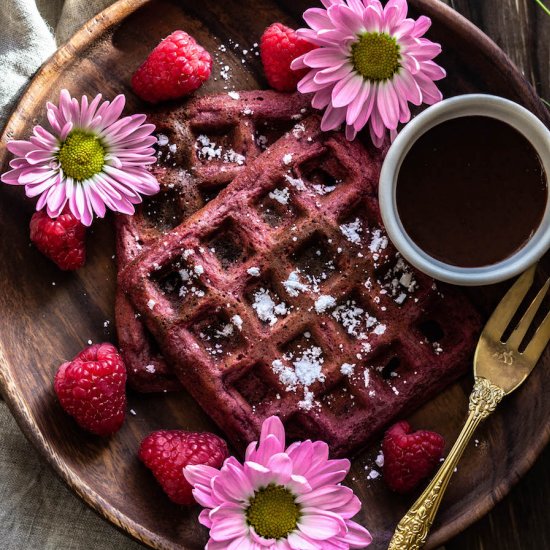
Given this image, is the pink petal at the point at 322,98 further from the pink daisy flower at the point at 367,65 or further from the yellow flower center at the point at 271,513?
the yellow flower center at the point at 271,513

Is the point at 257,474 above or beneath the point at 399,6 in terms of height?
beneath

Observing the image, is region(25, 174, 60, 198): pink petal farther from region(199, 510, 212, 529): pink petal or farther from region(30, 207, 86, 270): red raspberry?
region(199, 510, 212, 529): pink petal

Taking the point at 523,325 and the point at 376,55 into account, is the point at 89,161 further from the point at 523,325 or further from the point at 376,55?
the point at 523,325

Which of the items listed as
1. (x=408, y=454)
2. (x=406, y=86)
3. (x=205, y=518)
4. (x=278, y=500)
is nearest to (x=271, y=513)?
(x=278, y=500)

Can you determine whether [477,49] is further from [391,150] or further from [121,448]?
[121,448]

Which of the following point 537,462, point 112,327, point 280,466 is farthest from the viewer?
point 537,462

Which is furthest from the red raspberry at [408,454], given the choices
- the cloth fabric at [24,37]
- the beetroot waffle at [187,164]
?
the cloth fabric at [24,37]
